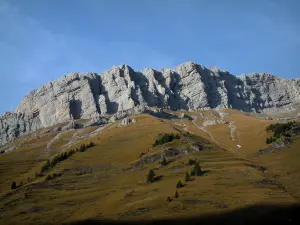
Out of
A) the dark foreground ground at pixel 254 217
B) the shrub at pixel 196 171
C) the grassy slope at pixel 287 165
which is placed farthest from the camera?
the shrub at pixel 196 171

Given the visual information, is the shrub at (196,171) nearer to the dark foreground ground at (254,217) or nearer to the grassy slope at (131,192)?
the grassy slope at (131,192)

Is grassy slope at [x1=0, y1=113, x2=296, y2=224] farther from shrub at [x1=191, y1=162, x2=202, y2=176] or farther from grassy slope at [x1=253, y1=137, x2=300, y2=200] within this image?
grassy slope at [x1=253, y1=137, x2=300, y2=200]

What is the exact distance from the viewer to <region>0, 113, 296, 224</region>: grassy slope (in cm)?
6788

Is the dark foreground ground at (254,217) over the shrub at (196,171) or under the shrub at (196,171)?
under

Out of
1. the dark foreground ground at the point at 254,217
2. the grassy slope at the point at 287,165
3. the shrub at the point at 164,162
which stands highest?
the shrub at the point at 164,162

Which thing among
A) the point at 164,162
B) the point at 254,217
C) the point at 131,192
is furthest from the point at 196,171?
the point at 254,217

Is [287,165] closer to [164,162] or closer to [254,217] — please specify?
[164,162]

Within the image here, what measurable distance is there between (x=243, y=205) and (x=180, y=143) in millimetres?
87985

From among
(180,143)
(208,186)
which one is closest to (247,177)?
(208,186)

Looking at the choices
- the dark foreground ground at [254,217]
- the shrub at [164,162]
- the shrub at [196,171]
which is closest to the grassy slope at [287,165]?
the dark foreground ground at [254,217]

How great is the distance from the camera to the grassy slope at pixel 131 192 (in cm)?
6788

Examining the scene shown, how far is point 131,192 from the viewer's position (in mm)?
89438

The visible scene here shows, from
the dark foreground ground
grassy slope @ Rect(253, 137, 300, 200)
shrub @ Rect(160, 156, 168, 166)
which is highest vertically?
shrub @ Rect(160, 156, 168, 166)

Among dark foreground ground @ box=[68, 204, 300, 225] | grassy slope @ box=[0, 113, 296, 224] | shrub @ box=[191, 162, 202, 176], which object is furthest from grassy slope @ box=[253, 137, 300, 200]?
shrub @ box=[191, 162, 202, 176]
